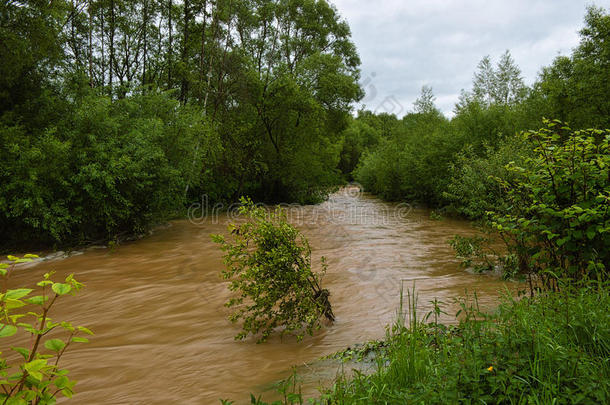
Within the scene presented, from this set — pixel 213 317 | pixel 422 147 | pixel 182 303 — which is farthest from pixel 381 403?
pixel 422 147

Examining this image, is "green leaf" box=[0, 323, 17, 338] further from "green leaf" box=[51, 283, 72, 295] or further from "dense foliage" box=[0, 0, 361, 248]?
"dense foliage" box=[0, 0, 361, 248]

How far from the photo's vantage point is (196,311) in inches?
226

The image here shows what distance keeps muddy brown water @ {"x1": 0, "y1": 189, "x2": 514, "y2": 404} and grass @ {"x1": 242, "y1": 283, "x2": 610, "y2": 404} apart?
65cm

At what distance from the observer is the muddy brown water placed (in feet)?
11.8

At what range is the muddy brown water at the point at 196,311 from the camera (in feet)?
11.8

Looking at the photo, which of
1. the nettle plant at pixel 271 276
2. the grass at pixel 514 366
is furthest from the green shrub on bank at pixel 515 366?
the nettle plant at pixel 271 276

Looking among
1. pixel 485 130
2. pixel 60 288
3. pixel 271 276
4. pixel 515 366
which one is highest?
pixel 485 130

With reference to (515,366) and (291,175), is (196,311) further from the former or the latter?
(291,175)

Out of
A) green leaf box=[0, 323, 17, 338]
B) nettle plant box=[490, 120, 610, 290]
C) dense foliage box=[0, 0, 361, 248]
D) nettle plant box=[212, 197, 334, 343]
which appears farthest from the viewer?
dense foliage box=[0, 0, 361, 248]

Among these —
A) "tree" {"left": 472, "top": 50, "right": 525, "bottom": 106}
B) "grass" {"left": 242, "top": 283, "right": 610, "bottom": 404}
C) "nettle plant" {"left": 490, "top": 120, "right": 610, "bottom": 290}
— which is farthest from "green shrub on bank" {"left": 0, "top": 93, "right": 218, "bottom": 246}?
"tree" {"left": 472, "top": 50, "right": 525, "bottom": 106}

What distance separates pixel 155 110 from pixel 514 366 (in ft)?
48.4

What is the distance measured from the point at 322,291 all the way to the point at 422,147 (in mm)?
20132

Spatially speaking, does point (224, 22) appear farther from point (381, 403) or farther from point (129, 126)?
point (381, 403)

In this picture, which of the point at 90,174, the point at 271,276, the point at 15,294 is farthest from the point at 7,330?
the point at 90,174
